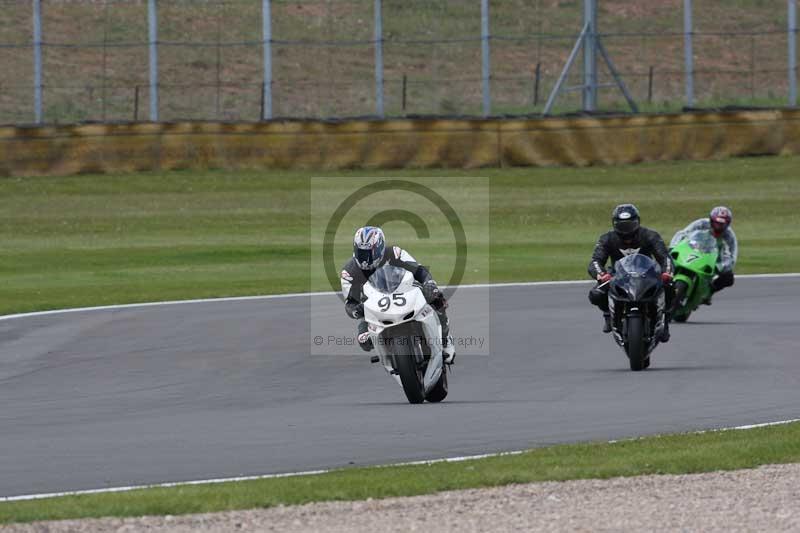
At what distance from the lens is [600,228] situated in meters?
32.1

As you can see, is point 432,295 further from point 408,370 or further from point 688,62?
→ point 688,62

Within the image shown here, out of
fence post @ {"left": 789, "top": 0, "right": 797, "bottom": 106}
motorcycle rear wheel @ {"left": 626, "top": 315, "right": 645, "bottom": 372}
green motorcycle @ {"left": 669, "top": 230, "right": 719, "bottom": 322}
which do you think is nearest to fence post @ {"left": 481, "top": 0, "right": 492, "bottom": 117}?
fence post @ {"left": 789, "top": 0, "right": 797, "bottom": 106}

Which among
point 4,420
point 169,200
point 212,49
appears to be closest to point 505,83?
point 212,49

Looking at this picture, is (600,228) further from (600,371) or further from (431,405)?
(431,405)

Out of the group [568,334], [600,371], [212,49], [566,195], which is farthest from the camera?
[212,49]

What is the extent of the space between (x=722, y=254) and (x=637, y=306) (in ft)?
16.1

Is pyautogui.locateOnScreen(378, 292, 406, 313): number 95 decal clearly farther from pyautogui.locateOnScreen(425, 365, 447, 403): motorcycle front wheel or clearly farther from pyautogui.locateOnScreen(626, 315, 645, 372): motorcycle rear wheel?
pyautogui.locateOnScreen(626, 315, 645, 372): motorcycle rear wheel

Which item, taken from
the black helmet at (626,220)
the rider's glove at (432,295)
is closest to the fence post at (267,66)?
the black helmet at (626,220)

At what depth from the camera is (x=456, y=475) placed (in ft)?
31.6

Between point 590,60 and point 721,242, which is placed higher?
point 590,60

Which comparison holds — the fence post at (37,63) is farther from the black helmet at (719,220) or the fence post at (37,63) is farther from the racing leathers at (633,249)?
the racing leathers at (633,249)

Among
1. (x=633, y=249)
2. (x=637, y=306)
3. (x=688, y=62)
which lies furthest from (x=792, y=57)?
(x=637, y=306)

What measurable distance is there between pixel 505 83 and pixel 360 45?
1093 centimetres

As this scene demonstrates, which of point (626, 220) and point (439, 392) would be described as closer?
point (439, 392)
